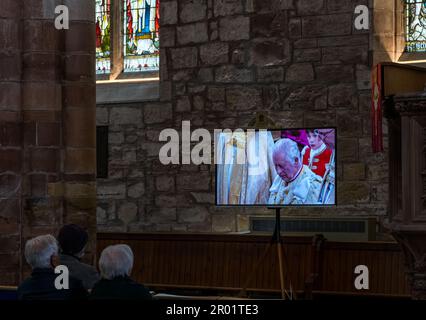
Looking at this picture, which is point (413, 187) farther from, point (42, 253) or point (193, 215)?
point (193, 215)

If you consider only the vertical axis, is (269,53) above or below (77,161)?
above

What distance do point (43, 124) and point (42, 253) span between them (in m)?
2.30

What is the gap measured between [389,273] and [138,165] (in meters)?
3.76

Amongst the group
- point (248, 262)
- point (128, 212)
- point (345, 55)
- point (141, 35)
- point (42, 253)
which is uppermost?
point (141, 35)

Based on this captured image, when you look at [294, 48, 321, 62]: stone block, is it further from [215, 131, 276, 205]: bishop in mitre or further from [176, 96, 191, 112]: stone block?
[215, 131, 276, 205]: bishop in mitre

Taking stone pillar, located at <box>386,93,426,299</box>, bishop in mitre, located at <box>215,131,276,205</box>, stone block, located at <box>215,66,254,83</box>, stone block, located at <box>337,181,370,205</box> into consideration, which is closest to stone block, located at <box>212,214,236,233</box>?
stone block, located at <box>337,181,370,205</box>

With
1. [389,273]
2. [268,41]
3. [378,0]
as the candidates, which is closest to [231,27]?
[268,41]

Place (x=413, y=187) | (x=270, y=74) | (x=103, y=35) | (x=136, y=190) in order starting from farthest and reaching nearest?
(x=103, y=35)
(x=136, y=190)
(x=270, y=74)
(x=413, y=187)

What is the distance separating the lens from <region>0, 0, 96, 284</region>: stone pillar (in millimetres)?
6645

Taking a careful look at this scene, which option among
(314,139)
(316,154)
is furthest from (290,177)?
(314,139)

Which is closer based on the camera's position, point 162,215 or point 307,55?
point 307,55

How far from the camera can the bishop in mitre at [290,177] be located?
813cm

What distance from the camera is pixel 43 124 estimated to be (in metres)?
6.73

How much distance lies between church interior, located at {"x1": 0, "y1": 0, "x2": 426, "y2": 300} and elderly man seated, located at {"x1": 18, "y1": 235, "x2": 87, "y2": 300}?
1737 mm
